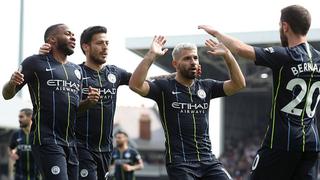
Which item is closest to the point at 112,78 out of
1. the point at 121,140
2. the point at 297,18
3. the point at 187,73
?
the point at 187,73

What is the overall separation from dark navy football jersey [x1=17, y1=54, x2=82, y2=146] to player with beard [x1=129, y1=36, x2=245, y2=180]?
829mm

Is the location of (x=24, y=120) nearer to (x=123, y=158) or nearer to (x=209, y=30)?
(x=123, y=158)

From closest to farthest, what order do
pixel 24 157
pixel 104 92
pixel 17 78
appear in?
pixel 17 78, pixel 104 92, pixel 24 157

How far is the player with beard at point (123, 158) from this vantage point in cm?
1659

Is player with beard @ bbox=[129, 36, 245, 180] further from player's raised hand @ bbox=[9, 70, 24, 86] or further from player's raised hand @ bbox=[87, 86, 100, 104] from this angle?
player's raised hand @ bbox=[9, 70, 24, 86]

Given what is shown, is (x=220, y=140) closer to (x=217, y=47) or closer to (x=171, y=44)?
(x=171, y=44)

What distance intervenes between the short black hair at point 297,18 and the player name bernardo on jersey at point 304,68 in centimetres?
33

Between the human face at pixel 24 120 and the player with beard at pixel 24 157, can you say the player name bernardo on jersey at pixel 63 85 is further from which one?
the player with beard at pixel 24 157

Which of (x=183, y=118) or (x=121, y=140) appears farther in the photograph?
(x=121, y=140)

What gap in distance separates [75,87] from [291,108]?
278cm

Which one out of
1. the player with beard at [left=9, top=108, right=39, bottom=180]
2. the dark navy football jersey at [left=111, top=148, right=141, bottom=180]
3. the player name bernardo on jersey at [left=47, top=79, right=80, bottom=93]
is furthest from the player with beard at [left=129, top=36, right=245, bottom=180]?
the dark navy football jersey at [left=111, top=148, right=141, bottom=180]

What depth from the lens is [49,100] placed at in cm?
792

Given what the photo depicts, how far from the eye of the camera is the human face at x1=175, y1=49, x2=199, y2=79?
7.96 meters

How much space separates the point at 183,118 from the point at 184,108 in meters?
0.12
